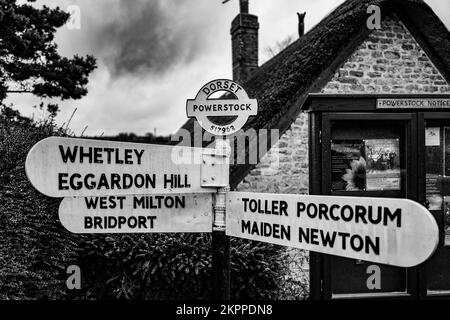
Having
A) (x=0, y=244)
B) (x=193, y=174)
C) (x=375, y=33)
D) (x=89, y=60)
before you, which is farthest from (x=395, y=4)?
(x=89, y=60)

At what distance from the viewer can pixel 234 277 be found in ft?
16.1

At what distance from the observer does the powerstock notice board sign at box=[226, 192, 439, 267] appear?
1.75m

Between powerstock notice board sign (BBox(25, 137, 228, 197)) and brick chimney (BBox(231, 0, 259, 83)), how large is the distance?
12810 mm

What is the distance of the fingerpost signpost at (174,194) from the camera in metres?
2.33

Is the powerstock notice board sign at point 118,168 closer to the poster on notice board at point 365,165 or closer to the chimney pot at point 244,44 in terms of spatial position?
the poster on notice board at point 365,165

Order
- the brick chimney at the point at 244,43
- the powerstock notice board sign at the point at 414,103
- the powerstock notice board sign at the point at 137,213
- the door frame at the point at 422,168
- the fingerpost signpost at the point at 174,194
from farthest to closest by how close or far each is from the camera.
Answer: the brick chimney at the point at 244,43, the door frame at the point at 422,168, the powerstock notice board sign at the point at 414,103, the powerstock notice board sign at the point at 137,213, the fingerpost signpost at the point at 174,194

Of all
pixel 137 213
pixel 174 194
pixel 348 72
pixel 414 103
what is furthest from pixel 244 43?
pixel 137 213

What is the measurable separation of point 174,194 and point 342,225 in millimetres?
1012

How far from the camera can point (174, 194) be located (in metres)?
2.60

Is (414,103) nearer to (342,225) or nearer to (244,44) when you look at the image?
(342,225)

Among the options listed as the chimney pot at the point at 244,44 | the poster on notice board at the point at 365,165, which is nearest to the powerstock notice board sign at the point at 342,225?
the poster on notice board at the point at 365,165

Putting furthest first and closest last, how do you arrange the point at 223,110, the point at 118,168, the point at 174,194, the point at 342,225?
the point at 223,110
the point at 174,194
the point at 118,168
the point at 342,225

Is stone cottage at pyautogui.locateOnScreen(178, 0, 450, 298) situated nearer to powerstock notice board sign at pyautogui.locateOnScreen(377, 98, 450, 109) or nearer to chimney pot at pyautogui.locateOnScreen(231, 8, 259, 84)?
powerstock notice board sign at pyautogui.locateOnScreen(377, 98, 450, 109)
